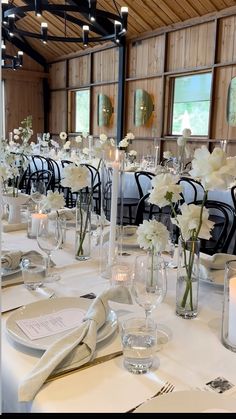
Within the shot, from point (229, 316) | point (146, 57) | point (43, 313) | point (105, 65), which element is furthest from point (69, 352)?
point (105, 65)

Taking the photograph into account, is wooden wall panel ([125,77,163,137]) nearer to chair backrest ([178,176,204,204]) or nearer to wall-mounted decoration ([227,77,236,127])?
wall-mounted decoration ([227,77,236,127])

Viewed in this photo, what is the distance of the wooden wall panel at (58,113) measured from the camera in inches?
416

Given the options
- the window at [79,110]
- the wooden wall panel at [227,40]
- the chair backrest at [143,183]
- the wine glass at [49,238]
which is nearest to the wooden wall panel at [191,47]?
the wooden wall panel at [227,40]

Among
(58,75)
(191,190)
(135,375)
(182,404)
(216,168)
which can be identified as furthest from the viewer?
(58,75)

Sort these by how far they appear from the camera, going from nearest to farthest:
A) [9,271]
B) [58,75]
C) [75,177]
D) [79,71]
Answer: [9,271] → [75,177] → [79,71] → [58,75]

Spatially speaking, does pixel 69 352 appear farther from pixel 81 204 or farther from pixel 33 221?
pixel 33 221

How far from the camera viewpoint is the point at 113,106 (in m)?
8.97

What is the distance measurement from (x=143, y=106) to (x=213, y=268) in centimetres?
693

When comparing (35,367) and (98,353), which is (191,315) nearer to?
(98,353)

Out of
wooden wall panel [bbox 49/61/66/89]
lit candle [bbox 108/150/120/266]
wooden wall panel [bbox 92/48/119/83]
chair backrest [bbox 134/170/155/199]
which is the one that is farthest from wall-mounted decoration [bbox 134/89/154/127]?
lit candle [bbox 108/150/120/266]

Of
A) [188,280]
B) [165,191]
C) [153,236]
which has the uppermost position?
[165,191]

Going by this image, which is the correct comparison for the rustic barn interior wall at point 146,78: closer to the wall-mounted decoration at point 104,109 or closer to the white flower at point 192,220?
the wall-mounted decoration at point 104,109

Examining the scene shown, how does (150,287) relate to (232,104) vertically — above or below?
below

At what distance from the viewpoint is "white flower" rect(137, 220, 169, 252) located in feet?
3.99
